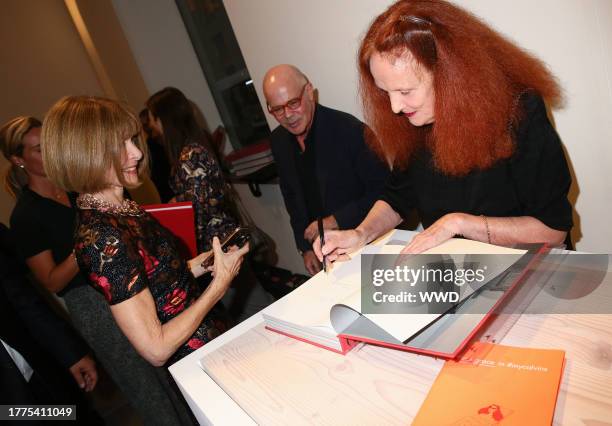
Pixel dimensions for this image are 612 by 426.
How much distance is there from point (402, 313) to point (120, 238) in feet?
2.76

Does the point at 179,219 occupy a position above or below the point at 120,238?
below

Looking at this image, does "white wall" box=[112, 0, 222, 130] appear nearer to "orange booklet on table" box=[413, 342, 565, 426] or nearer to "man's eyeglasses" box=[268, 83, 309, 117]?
"man's eyeglasses" box=[268, 83, 309, 117]

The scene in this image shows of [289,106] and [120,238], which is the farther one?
[289,106]

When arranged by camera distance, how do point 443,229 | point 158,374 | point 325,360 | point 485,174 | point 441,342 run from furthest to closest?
1. point 158,374
2. point 485,174
3. point 443,229
4. point 325,360
5. point 441,342

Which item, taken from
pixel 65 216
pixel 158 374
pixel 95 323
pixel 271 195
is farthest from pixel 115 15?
pixel 158 374

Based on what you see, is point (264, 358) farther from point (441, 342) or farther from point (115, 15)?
point (115, 15)

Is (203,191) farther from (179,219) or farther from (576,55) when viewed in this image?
(576,55)

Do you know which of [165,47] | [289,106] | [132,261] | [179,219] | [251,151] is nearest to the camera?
[132,261]

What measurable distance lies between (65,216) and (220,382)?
156 cm

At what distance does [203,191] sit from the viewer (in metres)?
2.10

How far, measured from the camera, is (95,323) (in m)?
1.81

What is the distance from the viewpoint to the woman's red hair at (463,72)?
100cm

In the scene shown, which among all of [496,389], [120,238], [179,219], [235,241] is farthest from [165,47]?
[496,389]

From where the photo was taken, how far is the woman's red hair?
3.28 feet
